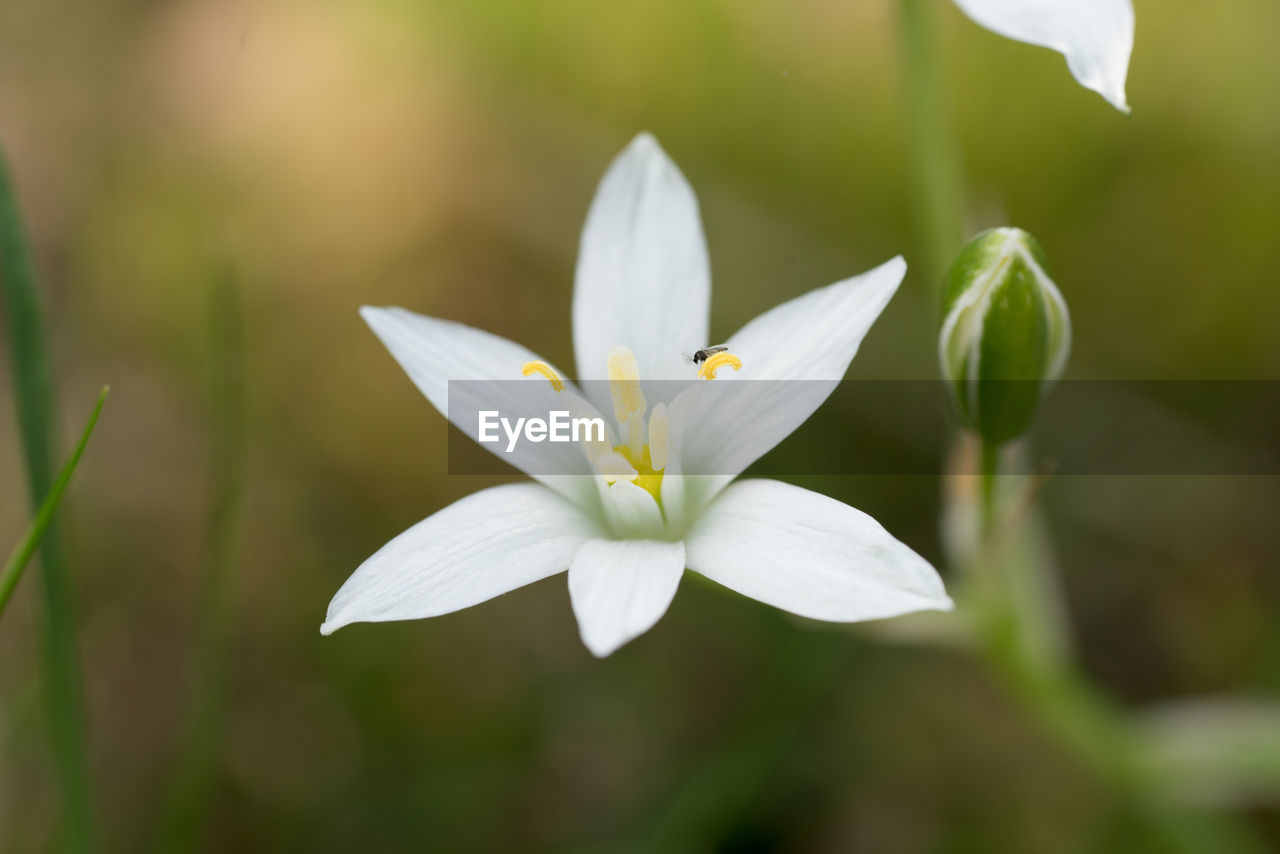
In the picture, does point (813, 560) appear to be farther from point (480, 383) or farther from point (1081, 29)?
point (1081, 29)

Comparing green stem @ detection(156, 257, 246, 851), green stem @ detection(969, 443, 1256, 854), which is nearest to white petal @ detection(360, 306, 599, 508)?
green stem @ detection(156, 257, 246, 851)

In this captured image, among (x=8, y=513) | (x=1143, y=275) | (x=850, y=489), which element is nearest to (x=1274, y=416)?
(x=1143, y=275)

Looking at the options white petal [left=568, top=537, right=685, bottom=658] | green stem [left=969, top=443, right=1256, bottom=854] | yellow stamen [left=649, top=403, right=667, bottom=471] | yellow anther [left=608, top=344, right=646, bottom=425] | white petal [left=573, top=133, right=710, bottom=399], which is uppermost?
white petal [left=573, top=133, right=710, bottom=399]

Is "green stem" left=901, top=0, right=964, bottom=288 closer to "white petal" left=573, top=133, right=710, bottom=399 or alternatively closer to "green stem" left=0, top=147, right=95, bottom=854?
"white petal" left=573, top=133, right=710, bottom=399

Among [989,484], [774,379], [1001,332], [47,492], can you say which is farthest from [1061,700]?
[47,492]

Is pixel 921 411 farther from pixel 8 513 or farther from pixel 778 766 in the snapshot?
pixel 8 513

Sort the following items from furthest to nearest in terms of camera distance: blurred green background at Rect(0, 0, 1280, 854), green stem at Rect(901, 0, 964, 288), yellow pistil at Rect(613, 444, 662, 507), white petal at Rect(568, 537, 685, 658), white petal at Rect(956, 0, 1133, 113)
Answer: blurred green background at Rect(0, 0, 1280, 854), green stem at Rect(901, 0, 964, 288), yellow pistil at Rect(613, 444, 662, 507), white petal at Rect(956, 0, 1133, 113), white petal at Rect(568, 537, 685, 658)

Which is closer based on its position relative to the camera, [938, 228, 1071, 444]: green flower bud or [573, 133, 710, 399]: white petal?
[938, 228, 1071, 444]: green flower bud
